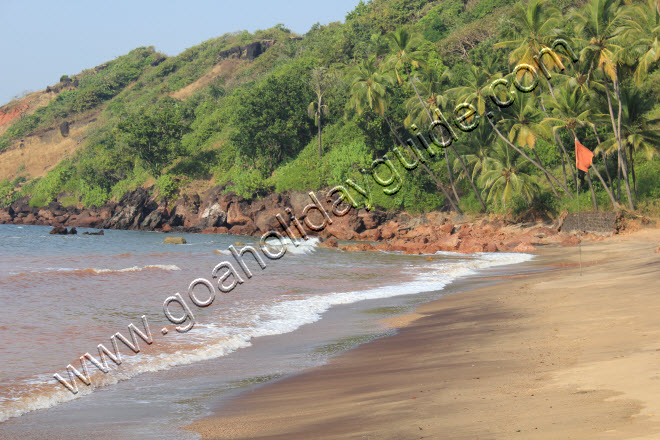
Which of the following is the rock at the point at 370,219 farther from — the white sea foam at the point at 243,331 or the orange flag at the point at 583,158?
the orange flag at the point at 583,158

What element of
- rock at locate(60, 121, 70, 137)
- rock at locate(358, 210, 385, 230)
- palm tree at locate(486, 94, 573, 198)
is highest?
rock at locate(60, 121, 70, 137)

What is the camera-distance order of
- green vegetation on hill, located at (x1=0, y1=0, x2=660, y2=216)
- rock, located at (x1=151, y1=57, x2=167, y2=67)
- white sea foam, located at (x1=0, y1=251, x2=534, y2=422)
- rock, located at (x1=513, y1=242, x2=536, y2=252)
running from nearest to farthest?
white sea foam, located at (x1=0, y1=251, x2=534, y2=422), rock, located at (x1=513, y1=242, x2=536, y2=252), green vegetation on hill, located at (x1=0, y1=0, x2=660, y2=216), rock, located at (x1=151, y1=57, x2=167, y2=67)

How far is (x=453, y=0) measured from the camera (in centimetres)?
7456

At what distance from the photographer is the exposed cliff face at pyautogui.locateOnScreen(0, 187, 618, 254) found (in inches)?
1233

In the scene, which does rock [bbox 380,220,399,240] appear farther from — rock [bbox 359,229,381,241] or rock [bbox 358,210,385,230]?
rock [bbox 358,210,385,230]

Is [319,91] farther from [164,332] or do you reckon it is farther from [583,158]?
[164,332]

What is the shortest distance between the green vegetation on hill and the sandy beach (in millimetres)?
23417

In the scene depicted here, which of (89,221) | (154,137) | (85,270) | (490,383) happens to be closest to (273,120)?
(154,137)

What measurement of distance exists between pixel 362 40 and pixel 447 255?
151 feet

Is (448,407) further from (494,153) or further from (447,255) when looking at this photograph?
(494,153)

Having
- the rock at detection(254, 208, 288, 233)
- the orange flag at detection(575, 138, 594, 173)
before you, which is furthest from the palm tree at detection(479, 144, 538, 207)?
the orange flag at detection(575, 138, 594, 173)

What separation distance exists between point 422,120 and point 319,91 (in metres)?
15.5

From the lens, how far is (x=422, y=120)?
41031 mm

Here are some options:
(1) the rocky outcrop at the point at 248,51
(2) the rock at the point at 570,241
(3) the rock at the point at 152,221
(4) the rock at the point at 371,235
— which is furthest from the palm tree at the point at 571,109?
(1) the rocky outcrop at the point at 248,51
